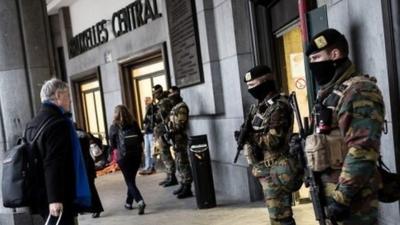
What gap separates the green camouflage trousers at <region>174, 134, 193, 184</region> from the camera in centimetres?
888

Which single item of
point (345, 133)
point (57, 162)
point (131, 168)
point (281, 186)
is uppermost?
point (345, 133)

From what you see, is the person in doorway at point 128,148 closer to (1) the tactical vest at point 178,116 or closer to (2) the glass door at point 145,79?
(1) the tactical vest at point 178,116

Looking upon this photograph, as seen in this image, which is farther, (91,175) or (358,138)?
(91,175)

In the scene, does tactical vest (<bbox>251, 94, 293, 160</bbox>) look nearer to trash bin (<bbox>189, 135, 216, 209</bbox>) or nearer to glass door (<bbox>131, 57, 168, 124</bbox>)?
trash bin (<bbox>189, 135, 216, 209</bbox>)

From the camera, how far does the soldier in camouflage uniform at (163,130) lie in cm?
984

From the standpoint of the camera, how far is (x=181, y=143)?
9047mm

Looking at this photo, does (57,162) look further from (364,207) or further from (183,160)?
(183,160)

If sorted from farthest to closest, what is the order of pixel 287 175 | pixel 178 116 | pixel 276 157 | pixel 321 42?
pixel 178 116, pixel 276 157, pixel 287 175, pixel 321 42

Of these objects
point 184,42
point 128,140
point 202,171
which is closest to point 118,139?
point 128,140

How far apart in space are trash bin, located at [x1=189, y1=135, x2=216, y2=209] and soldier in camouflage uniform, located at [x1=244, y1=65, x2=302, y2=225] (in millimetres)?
2818

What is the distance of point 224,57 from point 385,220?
4.46 m

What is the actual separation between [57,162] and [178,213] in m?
3.71

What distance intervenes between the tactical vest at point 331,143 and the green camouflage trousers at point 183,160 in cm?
586

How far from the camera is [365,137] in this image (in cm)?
287
